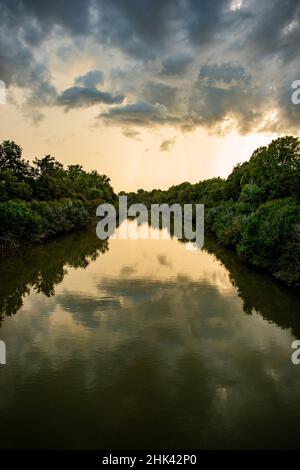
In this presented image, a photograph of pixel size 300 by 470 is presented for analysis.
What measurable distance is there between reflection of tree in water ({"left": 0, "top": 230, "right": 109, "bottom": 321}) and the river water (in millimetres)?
132

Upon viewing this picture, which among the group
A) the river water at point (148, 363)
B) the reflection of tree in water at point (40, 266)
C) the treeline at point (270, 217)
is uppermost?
the treeline at point (270, 217)

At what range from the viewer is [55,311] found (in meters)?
12.6

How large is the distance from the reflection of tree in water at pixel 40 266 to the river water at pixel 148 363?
0.43 ft

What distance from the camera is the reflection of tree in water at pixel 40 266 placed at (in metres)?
14.7

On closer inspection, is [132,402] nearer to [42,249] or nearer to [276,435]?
[276,435]

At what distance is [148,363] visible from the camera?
350 inches

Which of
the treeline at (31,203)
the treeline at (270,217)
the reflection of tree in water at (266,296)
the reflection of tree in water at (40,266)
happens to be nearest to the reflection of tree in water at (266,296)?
the reflection of tree in water at (266,296)

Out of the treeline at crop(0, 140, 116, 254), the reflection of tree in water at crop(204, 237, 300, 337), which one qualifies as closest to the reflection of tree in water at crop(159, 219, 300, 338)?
the reflection of tree in water at crop(204, 237, 300, 337)

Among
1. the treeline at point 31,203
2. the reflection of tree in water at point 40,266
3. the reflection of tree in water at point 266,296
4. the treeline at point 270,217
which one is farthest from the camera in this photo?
the treeline at point 31,203

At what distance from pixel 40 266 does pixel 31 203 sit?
39.9 feet

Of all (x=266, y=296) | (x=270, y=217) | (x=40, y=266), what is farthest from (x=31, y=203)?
(x=266, y=296)

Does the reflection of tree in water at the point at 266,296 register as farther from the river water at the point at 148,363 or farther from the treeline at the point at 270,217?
the treeline at the point at 270,217

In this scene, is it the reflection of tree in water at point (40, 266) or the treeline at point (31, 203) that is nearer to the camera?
the reflection of tree in water at point (40, 266)

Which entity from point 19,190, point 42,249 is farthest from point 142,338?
point 19,190
